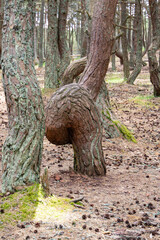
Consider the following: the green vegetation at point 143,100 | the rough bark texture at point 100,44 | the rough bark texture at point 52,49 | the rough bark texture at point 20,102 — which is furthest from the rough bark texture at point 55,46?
the rough bark texture at point 20,102

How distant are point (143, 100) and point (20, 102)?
10.6 meters

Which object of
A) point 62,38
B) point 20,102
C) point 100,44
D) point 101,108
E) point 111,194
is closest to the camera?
point 20,102

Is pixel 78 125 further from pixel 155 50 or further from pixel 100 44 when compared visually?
pixel 155 50

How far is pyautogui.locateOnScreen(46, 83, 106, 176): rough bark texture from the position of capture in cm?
550

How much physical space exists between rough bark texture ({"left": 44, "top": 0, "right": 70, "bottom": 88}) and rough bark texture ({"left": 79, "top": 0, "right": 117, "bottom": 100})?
267 inches

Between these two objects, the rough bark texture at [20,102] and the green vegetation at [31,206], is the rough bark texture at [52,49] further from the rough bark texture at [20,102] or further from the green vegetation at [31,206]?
the green vegetation at [31,206]

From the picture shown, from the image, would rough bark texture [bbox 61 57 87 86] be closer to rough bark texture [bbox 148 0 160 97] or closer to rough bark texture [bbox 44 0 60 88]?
rough bark texture [bbox 44 0 60 88]

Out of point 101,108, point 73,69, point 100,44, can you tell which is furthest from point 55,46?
point 100,44

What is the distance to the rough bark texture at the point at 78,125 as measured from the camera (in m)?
5.50

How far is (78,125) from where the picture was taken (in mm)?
5555

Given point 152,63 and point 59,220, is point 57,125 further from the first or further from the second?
point 152,63

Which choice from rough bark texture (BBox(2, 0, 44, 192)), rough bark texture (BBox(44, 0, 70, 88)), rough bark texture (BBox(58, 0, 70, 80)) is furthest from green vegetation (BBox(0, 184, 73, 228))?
rough bark texture (BBox(58, 0, 70, 80))

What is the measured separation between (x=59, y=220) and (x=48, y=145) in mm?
4617

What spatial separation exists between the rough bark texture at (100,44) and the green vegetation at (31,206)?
3404 millimetres
